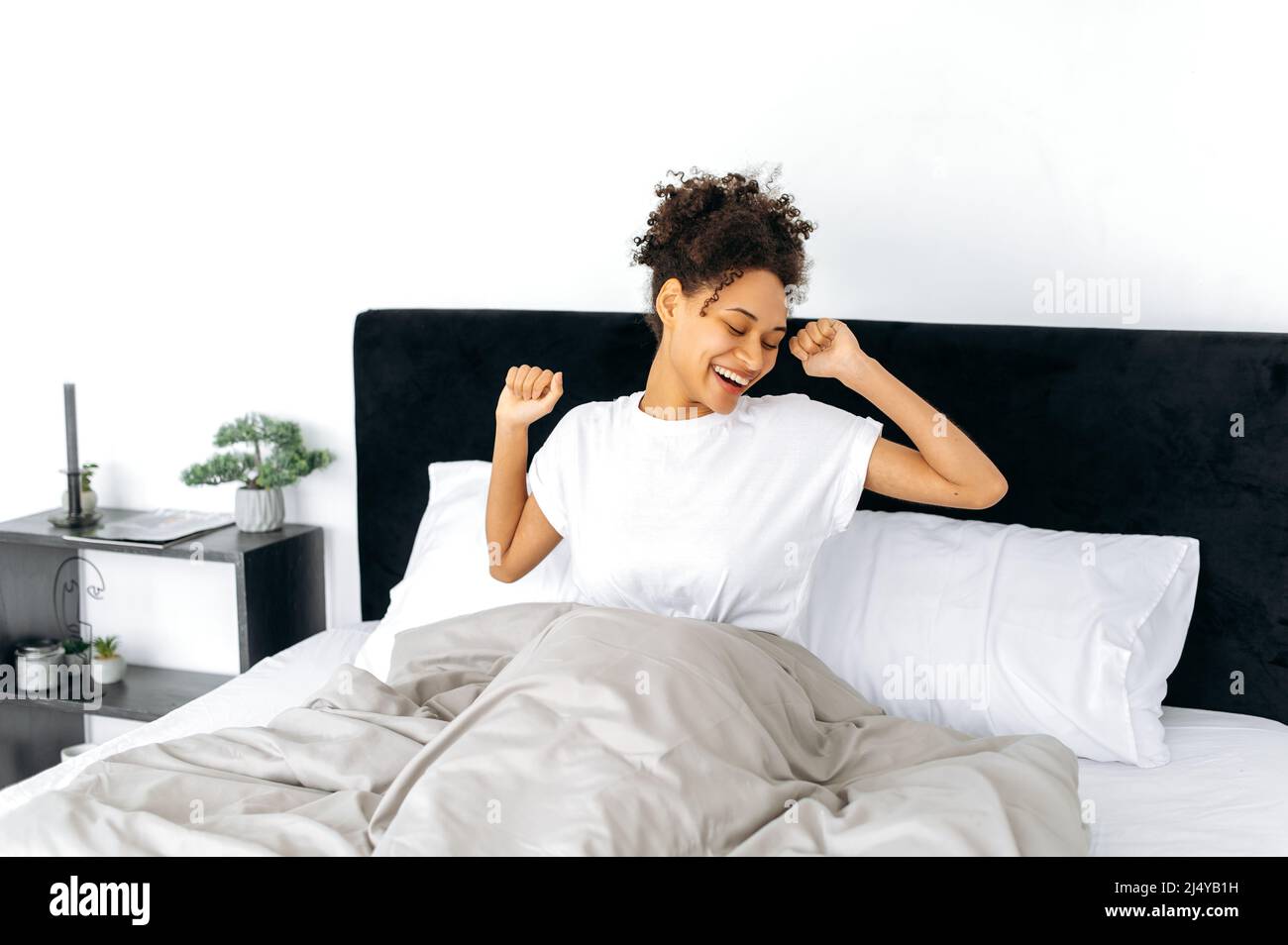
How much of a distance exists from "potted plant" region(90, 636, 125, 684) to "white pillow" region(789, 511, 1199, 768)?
1.60 m

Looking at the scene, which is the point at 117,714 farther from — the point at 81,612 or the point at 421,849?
the point at 421,849

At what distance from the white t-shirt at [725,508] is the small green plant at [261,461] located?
3.17 ft

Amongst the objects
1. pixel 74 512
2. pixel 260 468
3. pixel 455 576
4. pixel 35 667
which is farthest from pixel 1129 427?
pixel 35 667

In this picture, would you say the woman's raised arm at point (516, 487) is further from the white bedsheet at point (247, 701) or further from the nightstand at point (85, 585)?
the nightstand at point (85, 585)

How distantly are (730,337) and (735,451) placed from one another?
0.53 ft

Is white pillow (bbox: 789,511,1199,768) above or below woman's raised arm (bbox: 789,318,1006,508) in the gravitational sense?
below

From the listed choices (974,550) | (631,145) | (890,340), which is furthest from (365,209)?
(974,550)

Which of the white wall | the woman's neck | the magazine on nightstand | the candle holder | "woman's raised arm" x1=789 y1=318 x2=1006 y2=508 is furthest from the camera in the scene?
the candle holder

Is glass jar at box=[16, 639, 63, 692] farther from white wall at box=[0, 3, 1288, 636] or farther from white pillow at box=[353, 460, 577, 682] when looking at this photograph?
white pillow at box=[353, 460, 577, 682]

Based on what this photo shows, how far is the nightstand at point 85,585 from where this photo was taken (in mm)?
2322

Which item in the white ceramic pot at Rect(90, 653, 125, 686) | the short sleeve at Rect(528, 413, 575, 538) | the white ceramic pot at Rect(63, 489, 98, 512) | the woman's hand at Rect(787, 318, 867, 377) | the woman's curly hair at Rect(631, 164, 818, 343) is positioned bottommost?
the white ceramic pot at Rect(90, 653, 125, 686)

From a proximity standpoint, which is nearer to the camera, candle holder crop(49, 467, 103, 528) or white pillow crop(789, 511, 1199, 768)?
white pillow crop(789, 511, 1199, 768)

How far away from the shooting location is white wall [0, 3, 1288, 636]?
1950mm

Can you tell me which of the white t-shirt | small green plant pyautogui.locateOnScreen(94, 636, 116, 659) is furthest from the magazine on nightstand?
the white t-shirt
